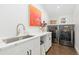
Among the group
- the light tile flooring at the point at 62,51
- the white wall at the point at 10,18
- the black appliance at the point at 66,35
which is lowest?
the light tile flooring at the point at 62,51

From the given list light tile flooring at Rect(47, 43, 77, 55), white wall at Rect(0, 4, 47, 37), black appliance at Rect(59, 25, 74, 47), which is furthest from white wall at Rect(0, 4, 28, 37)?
black appliance at Rect(59, 25, 74, 47)

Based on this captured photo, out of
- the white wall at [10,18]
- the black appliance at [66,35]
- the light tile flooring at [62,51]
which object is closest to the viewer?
the white wall at [10,18]

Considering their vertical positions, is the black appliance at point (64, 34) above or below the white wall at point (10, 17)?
below

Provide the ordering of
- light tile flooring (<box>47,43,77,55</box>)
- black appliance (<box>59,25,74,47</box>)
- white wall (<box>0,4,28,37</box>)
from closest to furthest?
white wall (<box>0,4,28,37</box>) < light tile flooring (<box>47,43,77,55</box>) < black appliance (<box>59,25,74,47</box>)

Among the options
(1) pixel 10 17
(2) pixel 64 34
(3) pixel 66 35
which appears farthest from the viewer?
(2) pixel 64 34

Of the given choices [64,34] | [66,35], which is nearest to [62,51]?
[66,35]

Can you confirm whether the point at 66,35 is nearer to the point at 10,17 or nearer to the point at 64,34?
the point at 64,34

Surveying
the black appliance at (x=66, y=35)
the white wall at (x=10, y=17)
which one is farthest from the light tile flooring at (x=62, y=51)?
the white wall at (x=10, y=17)

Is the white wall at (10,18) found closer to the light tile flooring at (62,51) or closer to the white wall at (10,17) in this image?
the white wall at (10,17)

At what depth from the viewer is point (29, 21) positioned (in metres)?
4.02

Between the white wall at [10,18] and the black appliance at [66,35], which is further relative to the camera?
the black appliance at [66,35]

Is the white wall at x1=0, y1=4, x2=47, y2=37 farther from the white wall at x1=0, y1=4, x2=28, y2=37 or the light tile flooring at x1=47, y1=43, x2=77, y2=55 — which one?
the light tile flooring at x1=47, y1=43, x2=77, y2=55

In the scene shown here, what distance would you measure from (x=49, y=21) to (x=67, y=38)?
1911 millimetres
